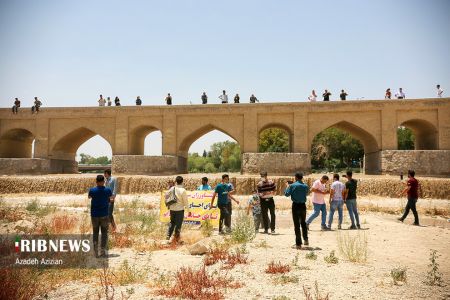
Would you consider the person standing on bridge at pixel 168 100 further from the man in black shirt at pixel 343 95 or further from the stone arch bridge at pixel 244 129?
the man in black shirt at pixel 343 95

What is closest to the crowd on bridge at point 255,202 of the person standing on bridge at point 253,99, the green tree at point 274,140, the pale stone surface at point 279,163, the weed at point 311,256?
the weed at point 311,256

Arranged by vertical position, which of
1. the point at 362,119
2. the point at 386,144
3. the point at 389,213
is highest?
the point at 362,119

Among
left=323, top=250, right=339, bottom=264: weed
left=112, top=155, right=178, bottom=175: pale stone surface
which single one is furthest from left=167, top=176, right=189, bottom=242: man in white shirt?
left=112, top=155, right=178, bottom=175: pale stone surface

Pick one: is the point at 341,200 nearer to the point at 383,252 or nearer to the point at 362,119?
the point at 383,252

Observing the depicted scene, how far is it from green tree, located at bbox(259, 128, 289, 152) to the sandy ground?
37.3 meters

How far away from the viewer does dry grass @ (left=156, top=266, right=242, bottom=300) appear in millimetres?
4699

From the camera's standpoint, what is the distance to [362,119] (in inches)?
904

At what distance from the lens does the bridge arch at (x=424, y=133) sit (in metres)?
22.5

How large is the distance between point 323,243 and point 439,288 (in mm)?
3129

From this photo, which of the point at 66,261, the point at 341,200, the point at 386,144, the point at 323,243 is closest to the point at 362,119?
the point at 386,144

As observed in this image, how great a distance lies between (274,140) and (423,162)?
26.8m

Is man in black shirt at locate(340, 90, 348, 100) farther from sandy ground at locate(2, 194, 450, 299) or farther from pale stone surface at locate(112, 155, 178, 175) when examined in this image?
sandy ground at locate(2, 194, 450, 299)

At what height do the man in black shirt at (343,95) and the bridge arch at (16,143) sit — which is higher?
the man in black shirt at (343,95)

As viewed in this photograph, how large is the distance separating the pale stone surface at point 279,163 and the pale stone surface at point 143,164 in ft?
18.7
